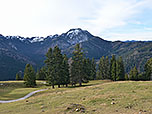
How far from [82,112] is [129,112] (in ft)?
16.1

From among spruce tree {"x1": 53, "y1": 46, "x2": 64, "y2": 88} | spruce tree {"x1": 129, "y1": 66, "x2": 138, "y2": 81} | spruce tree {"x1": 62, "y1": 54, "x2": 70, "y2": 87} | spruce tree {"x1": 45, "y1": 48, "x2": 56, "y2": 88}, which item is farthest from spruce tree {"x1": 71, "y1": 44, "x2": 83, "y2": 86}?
spruce tree {"x1": 129, "y1": 66, "x2": 138, "y2": 81}

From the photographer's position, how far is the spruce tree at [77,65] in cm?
4503

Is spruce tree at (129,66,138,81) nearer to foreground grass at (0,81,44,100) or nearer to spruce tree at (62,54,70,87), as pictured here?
spruce tree at (62,54,70,87)

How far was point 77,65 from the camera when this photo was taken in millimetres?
45125

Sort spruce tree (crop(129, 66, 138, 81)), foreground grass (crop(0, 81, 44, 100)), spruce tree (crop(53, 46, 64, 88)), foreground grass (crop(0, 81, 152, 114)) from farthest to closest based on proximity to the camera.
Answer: spruce tree (crop(129, 66, 138, 81)), spruce tree (crop(53, 46, 64, 88)), foreground grass (crop(0, 81, 44, 100)), foreground grass (crop(0, 81, 152, 114))

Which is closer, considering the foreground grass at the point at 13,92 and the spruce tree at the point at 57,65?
the foreground grass at the point at 13,92

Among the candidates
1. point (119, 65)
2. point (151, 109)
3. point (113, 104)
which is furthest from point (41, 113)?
point (119, 65)

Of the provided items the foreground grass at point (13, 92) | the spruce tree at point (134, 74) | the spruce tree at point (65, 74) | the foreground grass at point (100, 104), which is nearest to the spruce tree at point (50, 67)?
the spruce tree at point (65, 74)

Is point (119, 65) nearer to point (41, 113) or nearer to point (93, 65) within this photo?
point (93, 65)

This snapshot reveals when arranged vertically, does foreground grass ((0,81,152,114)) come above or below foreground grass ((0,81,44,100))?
above

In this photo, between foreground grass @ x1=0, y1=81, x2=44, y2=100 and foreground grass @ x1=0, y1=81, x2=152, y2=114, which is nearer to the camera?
foreground grass @ x1=0, y1=81, x2=152, y2=114

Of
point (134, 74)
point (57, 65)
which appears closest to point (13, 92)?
point (57, 65)

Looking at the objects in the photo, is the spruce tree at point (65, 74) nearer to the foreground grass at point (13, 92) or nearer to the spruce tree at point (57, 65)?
the spruce tree at point (57, 65)

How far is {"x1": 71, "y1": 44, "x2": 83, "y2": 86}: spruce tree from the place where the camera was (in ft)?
148
